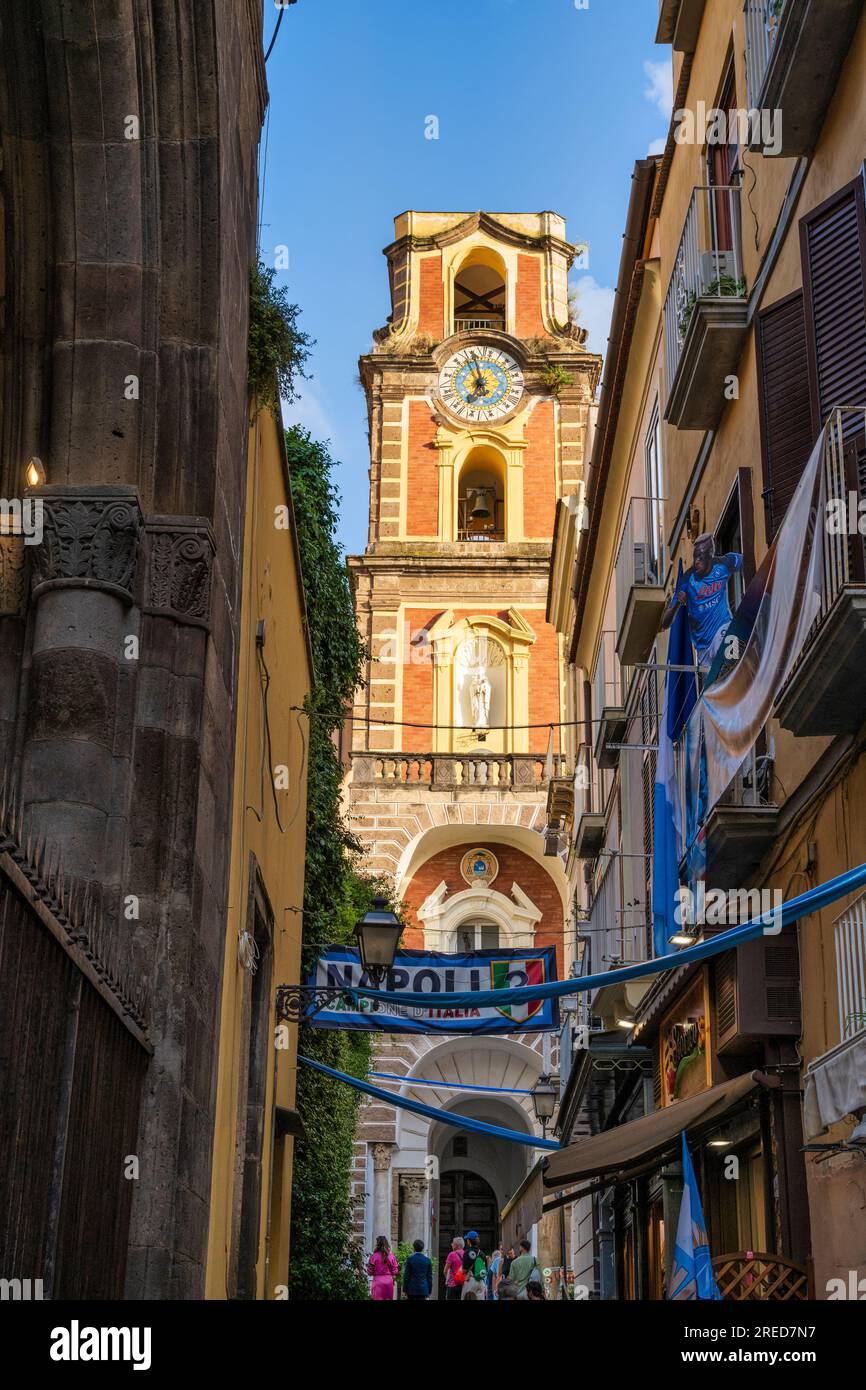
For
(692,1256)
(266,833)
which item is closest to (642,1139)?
(692,1256)

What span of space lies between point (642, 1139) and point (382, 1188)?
995 inches

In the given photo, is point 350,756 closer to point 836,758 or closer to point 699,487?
point 699,487

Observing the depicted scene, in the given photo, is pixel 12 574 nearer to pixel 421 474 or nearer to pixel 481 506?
pixel 421 474

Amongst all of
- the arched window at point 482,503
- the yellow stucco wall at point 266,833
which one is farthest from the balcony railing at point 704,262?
the arched window at point 482,503

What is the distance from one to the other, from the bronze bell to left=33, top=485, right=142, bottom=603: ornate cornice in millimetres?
32512

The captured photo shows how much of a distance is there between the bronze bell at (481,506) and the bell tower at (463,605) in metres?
0.07

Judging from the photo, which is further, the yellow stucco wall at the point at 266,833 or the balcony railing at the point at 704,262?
the balcony railing at the point at 704,262

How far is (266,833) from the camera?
1144 cm

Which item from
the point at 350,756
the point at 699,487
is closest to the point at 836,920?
the point at 699,487

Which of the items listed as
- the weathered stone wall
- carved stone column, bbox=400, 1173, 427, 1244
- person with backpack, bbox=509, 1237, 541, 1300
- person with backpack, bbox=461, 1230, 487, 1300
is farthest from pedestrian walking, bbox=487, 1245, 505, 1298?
the weathered stone wall

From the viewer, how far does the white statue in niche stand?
3825 centimetres

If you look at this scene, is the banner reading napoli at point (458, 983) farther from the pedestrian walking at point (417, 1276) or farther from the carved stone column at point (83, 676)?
the pedestrian walking at point (417, 1276)

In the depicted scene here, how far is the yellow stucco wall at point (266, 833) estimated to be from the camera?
9.17 metres

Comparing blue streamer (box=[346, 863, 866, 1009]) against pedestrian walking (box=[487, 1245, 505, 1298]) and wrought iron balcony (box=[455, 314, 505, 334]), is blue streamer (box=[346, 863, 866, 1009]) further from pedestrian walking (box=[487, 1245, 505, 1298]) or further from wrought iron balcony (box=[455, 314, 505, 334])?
wrought iron balcony (box=[455, 314, 505, 334])
